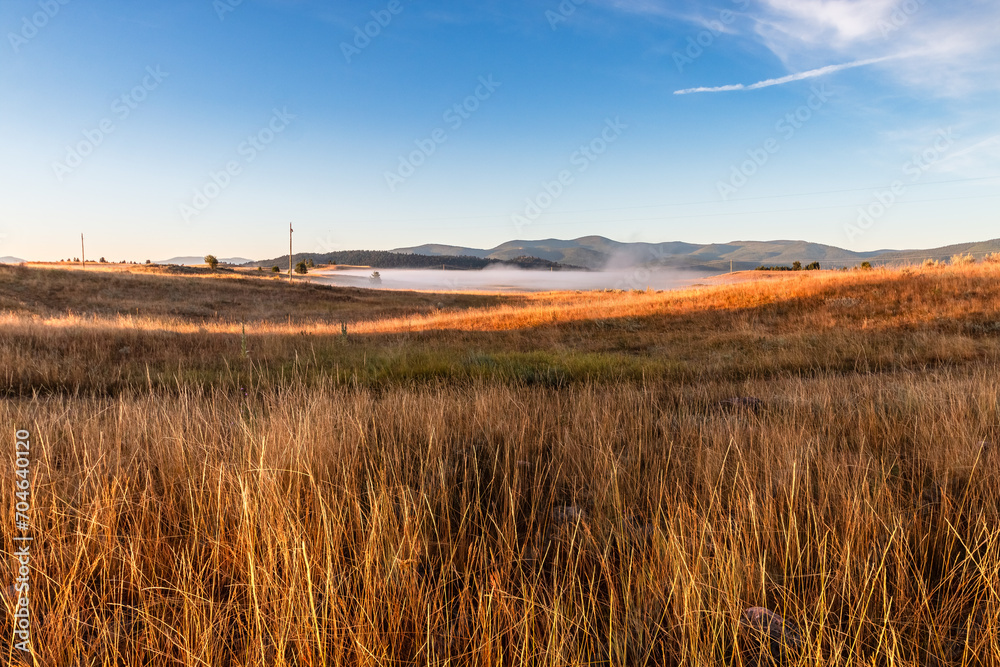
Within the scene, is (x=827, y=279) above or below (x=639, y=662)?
above

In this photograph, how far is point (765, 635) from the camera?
1440 mm

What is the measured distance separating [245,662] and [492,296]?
53466 millimetres

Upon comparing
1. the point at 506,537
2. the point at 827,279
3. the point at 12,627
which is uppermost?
the point at 827,279

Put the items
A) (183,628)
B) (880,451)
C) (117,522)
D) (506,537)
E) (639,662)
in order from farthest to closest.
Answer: (880,451), (117,522), (506,537), (183,628), (639,662)

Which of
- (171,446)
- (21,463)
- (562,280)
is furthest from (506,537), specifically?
(562,280)

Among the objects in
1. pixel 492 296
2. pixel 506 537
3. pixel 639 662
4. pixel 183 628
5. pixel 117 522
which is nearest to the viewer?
pixel 639 662

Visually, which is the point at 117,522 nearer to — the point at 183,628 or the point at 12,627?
the point at 12,627

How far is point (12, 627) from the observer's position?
1652mm

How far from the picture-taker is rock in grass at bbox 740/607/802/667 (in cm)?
149

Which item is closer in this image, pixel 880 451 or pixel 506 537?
pixel 506 537

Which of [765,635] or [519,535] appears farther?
[519,535]

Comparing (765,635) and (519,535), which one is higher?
(765,635)

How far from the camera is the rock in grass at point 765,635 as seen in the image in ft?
4.90

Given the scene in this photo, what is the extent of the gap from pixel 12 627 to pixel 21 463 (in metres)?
1.39
